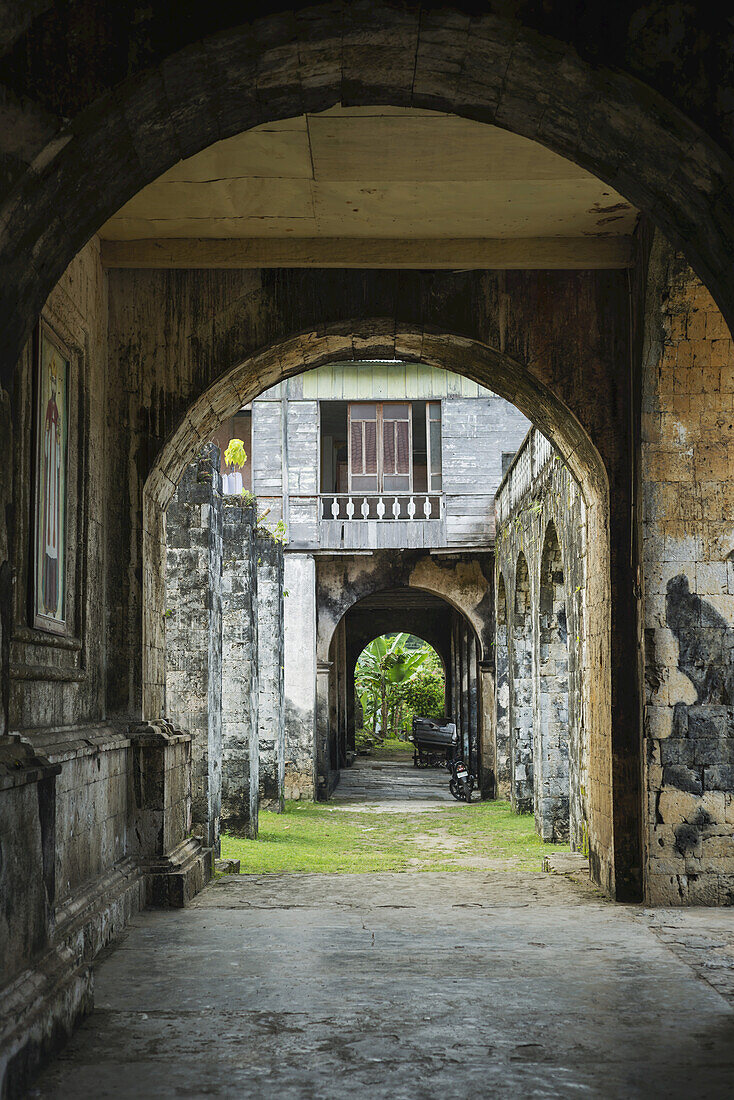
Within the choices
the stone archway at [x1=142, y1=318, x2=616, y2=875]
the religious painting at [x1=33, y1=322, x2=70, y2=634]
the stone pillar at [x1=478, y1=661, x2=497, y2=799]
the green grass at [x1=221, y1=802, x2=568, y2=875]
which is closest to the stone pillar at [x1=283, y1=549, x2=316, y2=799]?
the green grass at [x1=221, y1=802, x2=568, y2=875]

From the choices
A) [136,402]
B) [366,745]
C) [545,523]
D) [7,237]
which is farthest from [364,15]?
[366,745]

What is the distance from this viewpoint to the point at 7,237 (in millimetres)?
3367

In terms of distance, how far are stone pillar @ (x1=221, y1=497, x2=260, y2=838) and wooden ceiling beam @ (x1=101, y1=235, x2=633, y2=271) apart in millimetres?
5123

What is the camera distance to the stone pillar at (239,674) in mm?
11523

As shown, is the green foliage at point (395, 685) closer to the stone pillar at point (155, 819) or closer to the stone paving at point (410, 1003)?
the stone paving at point (410, 1003)

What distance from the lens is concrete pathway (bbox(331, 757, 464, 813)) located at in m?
17.4

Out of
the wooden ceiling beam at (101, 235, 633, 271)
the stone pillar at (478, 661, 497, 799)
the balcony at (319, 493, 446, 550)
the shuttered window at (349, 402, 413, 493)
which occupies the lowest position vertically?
the stone pillar at (478, 661, 497, 799)

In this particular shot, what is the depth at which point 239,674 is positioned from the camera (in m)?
11.8

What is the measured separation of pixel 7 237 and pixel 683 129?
209 centimetres

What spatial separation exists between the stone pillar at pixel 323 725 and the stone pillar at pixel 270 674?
2.70 meters

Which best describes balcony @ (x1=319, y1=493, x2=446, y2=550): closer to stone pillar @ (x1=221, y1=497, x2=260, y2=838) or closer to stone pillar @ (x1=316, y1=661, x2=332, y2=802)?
stone pillar @ (x1=316, y1=661, x2=332, y2=802)

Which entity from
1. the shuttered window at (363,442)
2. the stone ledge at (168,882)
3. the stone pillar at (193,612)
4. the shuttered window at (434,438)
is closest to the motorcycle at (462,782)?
the shuttered window at (434,438)

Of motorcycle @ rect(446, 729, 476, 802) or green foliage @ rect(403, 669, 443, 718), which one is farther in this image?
green foliage @ rect(403, 669, 443, 718)

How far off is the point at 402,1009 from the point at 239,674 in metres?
7.65
